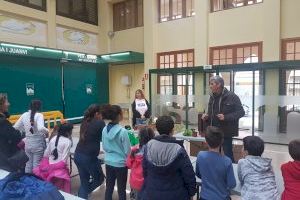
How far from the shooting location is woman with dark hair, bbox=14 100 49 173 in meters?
3.74

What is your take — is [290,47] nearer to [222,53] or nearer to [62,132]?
[222,53]

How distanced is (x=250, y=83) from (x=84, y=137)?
5499 millimetres

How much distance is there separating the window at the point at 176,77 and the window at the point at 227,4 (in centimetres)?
160

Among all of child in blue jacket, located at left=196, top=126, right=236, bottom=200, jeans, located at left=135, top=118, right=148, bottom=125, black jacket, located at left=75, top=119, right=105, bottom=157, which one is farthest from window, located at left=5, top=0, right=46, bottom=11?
child in blue jacket, located at left=196, top=126, right=236, bottom=200

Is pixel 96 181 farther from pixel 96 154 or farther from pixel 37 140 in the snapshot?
pixel 37 140

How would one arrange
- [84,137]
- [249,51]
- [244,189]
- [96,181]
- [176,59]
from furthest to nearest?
[176,59], [249,51], [96,181], [84,137], [244,189]

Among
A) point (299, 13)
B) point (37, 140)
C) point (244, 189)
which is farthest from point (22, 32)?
point (244, 189)

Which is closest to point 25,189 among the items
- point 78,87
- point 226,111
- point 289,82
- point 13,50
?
point 226,111

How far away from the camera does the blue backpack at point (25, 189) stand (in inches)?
66.4

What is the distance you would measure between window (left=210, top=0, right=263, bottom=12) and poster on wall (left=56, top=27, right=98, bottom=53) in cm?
513

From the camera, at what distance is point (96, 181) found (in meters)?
3.38

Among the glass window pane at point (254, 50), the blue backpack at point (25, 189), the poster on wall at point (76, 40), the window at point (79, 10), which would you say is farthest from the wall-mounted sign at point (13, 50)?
the blue backpack at point (25, 189)

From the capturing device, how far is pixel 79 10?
1116 centimetres

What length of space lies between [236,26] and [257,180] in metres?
7.36
